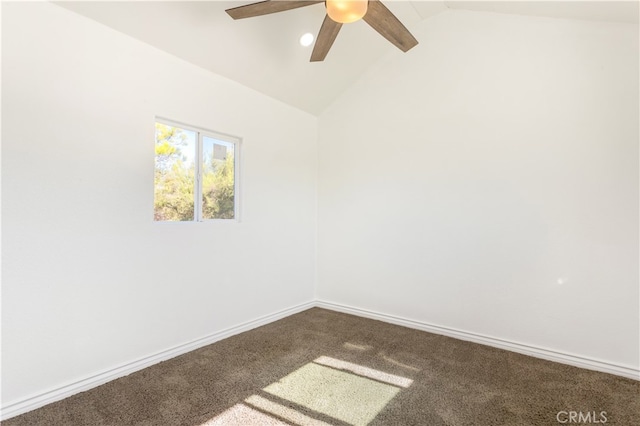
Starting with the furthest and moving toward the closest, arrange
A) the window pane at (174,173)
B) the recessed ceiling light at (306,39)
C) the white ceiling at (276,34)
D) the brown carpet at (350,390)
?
the recessed ceiling light at (306,39) → the window pane at (174,173) → the white ceiling at (276,34) → the brown carpet at (350,390)

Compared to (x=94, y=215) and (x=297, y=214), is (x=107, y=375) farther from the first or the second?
(x=297, y=214)

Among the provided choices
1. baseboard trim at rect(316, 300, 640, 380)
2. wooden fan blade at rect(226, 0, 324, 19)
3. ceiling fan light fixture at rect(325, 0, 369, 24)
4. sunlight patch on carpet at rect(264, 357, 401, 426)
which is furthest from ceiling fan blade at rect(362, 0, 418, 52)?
baseboard trim at rect(316, 300, 640, 380)

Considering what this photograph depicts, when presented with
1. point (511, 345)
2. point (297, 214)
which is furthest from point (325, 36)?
point (511, 345)

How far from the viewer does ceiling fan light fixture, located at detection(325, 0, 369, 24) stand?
1709 mm

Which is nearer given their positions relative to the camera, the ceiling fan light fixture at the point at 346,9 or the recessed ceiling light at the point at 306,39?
the ceiling fan light fixture at the point at 346,9

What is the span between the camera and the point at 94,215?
84.3 inches

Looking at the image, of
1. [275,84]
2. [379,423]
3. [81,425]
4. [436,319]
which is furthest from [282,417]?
[275,84]

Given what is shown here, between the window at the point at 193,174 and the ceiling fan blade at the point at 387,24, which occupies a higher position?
the ceiling fan blade at the point at 387,24

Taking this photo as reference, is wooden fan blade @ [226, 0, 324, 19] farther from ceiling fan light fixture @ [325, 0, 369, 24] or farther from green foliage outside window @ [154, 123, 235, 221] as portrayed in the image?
green foliage outside window @ [154, 123, 235, 221]

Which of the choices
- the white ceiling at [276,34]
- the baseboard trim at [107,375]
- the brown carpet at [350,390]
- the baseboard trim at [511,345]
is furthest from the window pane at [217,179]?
the baseboard trim at [511,345]

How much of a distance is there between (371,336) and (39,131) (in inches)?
116

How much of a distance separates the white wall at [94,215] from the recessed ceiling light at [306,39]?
72 cm

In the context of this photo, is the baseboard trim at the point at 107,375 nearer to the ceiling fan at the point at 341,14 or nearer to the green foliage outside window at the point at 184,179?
the green foliage outside window at the point at 184,179

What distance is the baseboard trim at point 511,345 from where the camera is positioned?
2336 millimetres
